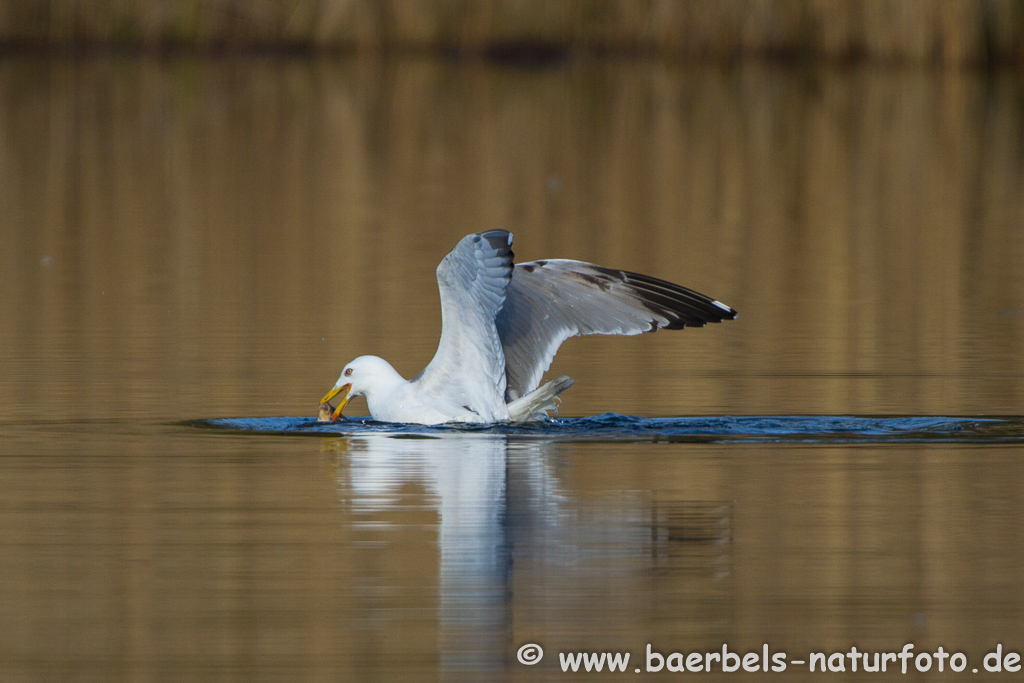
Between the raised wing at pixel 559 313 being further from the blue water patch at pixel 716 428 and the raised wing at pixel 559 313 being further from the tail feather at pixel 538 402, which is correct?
the blue water patch at pixel 716 428

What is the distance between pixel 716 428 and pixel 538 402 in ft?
2.72

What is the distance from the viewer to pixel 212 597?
600 cm

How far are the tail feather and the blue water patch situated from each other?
5cm

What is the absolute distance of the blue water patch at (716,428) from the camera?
884cm

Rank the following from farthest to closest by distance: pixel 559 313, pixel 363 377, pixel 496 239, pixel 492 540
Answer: pixel 559 313 < pixel 363 377 < pixel 496 239 < pixel 492 540

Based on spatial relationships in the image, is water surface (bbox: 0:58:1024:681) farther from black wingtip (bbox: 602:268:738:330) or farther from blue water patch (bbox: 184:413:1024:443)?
black wingtip (bbox: 602:268:738:330)

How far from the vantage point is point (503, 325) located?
387 inches

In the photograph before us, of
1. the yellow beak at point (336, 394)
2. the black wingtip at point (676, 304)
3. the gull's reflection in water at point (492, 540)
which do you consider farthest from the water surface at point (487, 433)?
the black wingtip at point (676, 304)

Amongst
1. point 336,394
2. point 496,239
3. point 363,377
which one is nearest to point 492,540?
point 496,239

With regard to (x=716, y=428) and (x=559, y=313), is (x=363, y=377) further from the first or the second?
(x=716, y=428)

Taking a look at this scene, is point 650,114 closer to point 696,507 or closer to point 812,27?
point 812,27

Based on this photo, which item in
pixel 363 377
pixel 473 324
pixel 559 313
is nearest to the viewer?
pixel 473 324

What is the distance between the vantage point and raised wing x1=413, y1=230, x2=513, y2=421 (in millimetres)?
8703

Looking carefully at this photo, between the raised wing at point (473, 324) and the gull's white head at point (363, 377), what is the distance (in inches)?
6.1
